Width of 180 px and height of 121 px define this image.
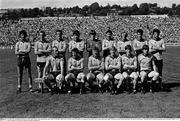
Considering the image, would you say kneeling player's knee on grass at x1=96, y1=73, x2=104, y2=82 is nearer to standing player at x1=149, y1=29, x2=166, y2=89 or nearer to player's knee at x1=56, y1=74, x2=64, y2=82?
player's knee at x1=56, y1=74, x2=64, y2=82

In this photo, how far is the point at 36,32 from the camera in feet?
189

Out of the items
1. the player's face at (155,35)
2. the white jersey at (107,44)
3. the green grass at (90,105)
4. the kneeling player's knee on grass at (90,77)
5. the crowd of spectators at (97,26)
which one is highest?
the crowd of spectators at (97,26)

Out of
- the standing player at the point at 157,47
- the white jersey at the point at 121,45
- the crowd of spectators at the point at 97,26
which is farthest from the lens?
the crowd of spectators at the point at 97,26

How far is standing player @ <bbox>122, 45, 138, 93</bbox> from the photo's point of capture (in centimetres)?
928

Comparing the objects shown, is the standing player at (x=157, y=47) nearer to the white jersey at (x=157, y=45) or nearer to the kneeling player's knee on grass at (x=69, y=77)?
the white jersey at (x=157, y=45)

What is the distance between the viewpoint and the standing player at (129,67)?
9.28 metres

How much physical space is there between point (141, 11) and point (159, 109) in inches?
4365

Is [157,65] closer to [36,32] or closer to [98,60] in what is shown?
[98,60]

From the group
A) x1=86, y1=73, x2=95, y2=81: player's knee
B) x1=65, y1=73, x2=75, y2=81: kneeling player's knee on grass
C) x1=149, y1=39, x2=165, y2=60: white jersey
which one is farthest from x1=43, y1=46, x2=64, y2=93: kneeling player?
x1=149, y1=39, x2=165, y2=60: white jersey

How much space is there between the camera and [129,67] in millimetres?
9438

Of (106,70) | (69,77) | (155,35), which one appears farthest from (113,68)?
(155,35)

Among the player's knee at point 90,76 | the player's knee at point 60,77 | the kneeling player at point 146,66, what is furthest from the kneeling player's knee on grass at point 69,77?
the kneeling player at point 146,66

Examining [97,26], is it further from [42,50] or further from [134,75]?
[134,75]

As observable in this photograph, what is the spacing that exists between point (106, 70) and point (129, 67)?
2.31 feet
